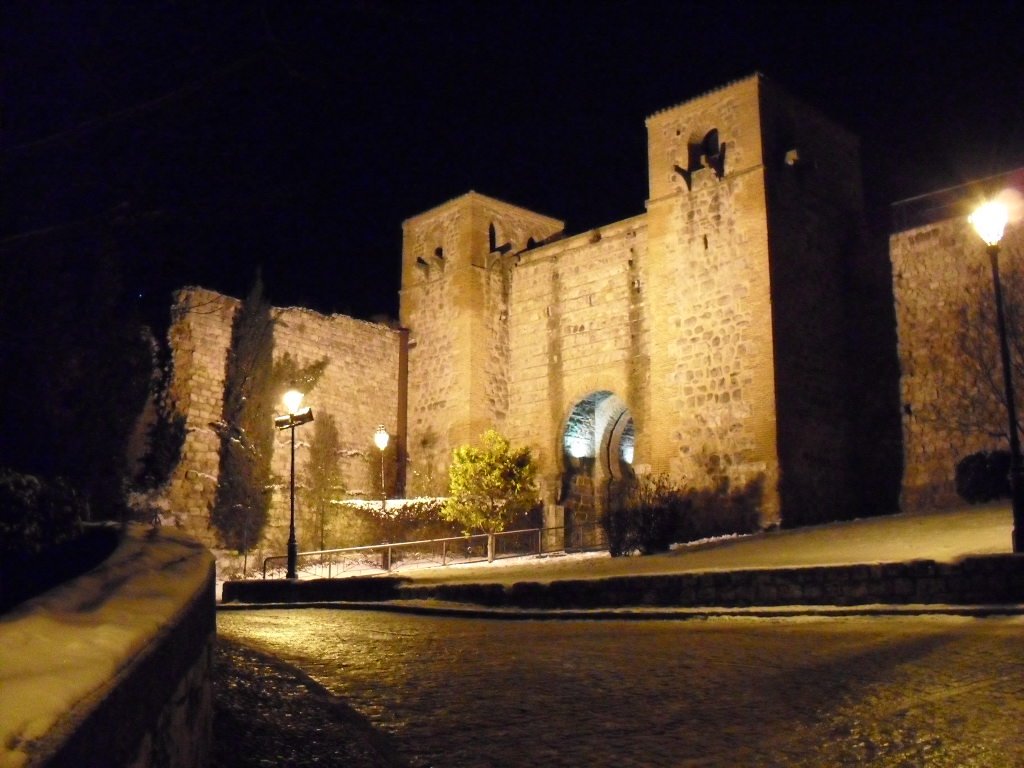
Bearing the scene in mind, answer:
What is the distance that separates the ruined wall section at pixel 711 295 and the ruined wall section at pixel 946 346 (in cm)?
288

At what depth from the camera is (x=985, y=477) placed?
645 inches

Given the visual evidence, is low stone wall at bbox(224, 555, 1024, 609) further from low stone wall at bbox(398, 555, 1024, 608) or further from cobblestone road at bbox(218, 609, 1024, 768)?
cobblestone road at bbox(218, 609, 1024, 768)

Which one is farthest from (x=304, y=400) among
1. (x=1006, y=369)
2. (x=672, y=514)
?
(x=1006, y=369)

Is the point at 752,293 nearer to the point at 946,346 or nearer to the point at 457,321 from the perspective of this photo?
the point at 946,346

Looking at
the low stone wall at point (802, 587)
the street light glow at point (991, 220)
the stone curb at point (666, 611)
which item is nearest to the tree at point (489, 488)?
the stone curb at point (666, 611)

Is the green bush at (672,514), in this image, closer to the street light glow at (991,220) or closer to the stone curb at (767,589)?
the stone curb at (767,589)

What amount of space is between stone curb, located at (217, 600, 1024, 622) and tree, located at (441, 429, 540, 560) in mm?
8780

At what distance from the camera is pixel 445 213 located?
89.7 feet

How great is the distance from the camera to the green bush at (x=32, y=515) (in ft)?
20.4

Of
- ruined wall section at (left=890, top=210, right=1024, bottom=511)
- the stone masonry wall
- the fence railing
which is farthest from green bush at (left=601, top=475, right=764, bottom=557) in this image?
the stone masonry wall

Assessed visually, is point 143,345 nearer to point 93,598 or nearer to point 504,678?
point 504,678

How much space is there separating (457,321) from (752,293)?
28.5 feet

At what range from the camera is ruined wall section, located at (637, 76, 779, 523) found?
19875 millimetres

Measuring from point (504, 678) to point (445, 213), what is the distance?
71.8ft
